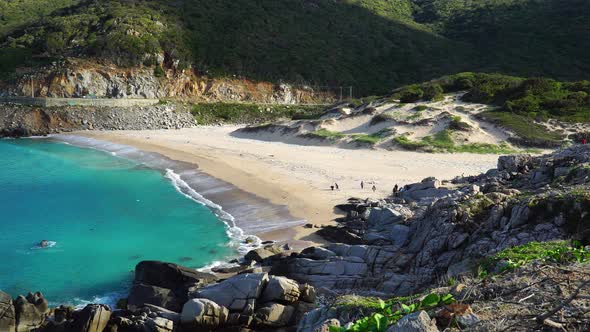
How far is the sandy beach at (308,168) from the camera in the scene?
26.7 metres

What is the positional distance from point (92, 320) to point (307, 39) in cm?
8471

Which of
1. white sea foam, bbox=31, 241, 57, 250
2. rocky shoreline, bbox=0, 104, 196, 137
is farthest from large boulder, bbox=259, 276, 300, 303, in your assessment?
rocky shoreline, bbox=0, 104, 196, 137

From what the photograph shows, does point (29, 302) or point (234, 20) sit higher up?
point (234, 20)

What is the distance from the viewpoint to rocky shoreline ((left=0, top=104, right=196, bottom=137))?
62031 millimetres

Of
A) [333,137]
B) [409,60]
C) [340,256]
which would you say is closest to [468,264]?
[340,256]

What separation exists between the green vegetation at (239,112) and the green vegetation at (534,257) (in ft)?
205

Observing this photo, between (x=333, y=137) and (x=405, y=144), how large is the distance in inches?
310

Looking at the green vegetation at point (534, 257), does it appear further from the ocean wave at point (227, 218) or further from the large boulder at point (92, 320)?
the ocean wave at point (227, 218)

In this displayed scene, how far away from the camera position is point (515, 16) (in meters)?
104

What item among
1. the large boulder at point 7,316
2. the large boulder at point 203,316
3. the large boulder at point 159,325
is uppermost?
the large boulder at point 203,316

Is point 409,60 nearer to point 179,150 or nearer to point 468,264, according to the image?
point 179,150

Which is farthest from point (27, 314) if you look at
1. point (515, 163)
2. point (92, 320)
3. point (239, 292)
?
point (515, 163)

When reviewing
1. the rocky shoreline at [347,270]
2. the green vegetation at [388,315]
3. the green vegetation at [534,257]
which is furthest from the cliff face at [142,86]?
the green vegetation at [388,315]

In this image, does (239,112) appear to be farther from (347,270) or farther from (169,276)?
(347,270)
